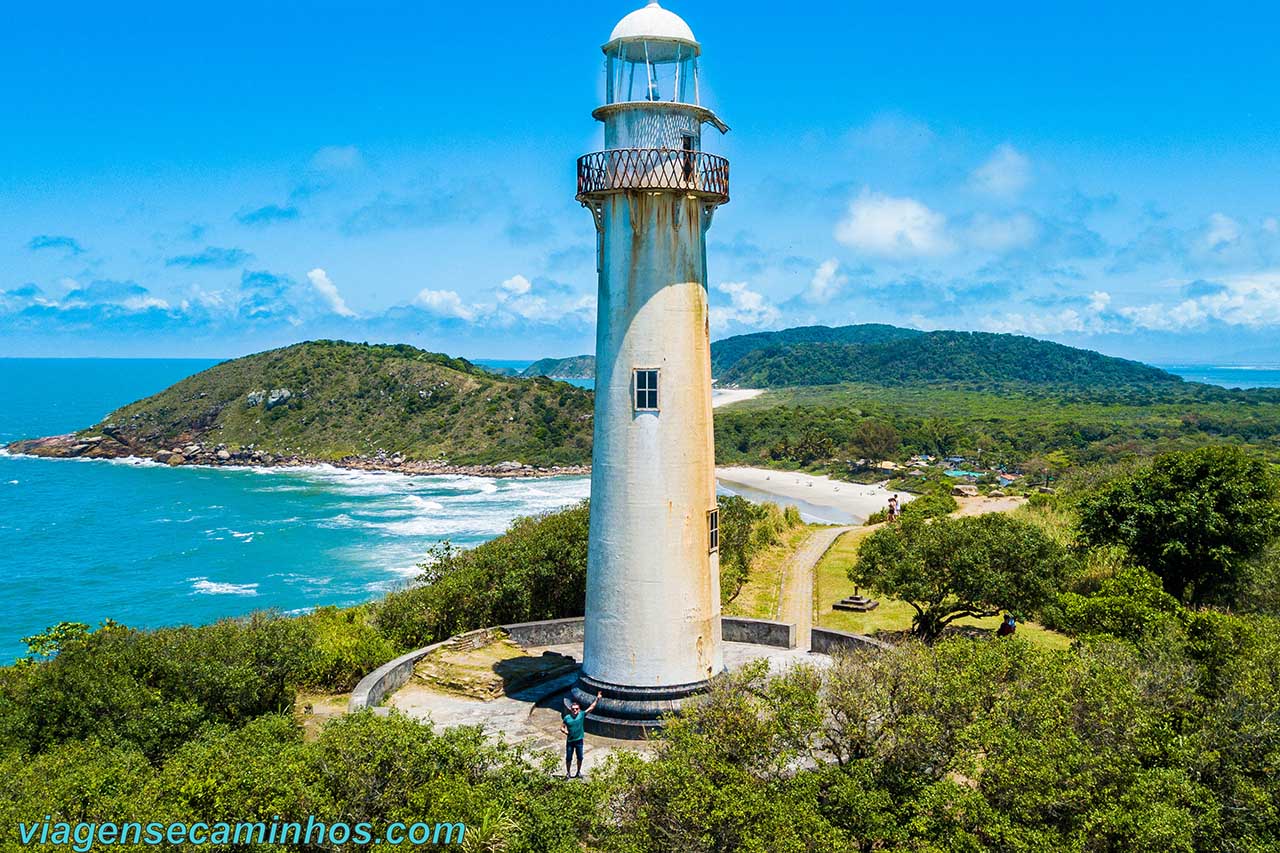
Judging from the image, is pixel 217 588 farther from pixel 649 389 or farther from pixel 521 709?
pixel 649 389

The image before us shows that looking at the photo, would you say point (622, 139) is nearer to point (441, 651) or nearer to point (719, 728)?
point (719, 728)

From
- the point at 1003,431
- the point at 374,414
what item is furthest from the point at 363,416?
the point at 1003,431

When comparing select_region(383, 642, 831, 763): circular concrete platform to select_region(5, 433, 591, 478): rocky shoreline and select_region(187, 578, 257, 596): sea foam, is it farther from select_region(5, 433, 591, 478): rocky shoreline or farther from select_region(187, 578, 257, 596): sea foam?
select_region(5, 433, 591, 478): rocky shoreline

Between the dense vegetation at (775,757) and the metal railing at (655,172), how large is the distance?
6.28m

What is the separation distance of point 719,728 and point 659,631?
11.1 ft

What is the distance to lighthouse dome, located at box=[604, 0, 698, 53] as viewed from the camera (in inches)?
481

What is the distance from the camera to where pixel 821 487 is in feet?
257

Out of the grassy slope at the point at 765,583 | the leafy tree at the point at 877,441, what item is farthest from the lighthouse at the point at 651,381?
the leafy tree at the point at 877,441

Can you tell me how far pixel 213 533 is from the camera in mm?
62688

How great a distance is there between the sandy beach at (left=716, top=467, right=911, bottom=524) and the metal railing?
46937 millimetres

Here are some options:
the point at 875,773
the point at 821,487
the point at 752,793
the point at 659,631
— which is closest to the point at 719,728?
the point at 752,793

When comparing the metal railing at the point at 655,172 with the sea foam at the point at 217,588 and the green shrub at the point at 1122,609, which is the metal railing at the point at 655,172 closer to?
the green shrub at the point at 1122,609

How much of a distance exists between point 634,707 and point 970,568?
906cm

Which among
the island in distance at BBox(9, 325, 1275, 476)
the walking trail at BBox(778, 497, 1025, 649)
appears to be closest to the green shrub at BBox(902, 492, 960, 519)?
the walking trail at BBox(778, 497, 1025, 649)
